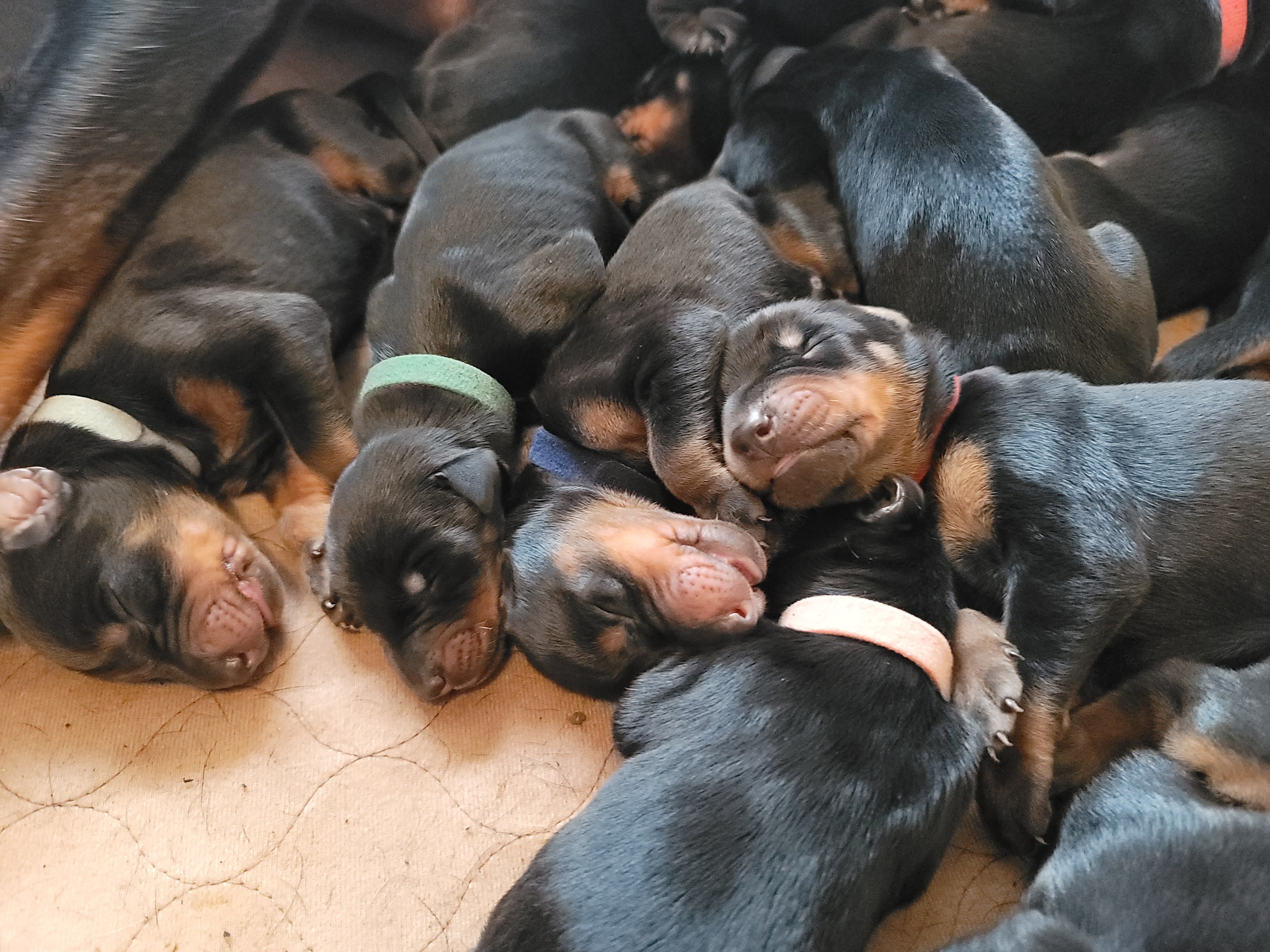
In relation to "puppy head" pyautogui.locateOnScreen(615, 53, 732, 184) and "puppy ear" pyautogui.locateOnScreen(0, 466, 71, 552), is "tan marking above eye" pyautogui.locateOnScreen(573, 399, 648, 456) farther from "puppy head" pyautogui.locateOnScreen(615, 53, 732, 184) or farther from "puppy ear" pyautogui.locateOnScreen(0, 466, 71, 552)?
"puppy ear" pyautogui.locateOnScreen(0, 466, 71, 552)

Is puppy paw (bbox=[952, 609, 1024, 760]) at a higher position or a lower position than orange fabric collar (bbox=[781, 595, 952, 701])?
lower

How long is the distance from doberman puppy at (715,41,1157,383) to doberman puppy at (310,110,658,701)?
42 centimetres

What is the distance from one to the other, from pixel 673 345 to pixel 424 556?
0.64m

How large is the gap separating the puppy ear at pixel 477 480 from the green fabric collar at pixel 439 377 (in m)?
0.20

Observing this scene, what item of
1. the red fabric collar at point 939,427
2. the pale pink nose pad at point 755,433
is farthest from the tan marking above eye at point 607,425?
the red fabric collar at point 939,427

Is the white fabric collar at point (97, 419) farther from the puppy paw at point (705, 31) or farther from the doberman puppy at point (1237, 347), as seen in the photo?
the doberman puppy at point (1237, 347)

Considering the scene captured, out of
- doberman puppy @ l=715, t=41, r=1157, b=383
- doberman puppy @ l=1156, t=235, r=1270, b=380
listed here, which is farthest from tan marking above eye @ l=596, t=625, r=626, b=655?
doberman puppy @ l=1156, t=235, r=1270, b=380

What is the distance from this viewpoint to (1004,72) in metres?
2.27

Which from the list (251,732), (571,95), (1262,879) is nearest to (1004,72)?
(571,95)

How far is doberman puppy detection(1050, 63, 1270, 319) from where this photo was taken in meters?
2.15

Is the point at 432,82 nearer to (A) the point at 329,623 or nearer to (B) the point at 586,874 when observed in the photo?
(A) the point at 329,623

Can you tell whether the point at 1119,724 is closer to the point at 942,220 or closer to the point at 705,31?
the point at 942,220

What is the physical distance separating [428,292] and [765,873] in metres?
1.34

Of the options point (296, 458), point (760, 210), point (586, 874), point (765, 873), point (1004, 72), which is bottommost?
point (296, 458)
